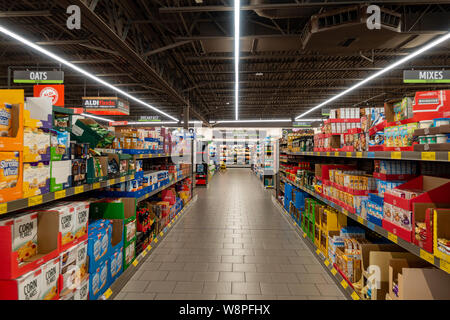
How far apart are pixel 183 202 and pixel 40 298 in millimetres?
5024

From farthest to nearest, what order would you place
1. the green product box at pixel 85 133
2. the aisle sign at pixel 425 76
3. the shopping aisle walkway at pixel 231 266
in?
the aisle sign at pixel 425 76, the shopping aisle walkway at pixel 231 266, the green product box at pixel 85 133

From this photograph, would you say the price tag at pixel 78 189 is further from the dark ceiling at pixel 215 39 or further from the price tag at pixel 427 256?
the dark ceiling at pixel 215 39

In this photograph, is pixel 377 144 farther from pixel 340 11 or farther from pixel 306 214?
pixel 340 11

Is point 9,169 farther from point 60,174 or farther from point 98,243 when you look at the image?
point 98,243

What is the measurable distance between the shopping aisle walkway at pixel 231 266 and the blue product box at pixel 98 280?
308 millimetres

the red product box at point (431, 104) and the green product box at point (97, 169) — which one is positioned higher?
the red product box at point (431, 104)

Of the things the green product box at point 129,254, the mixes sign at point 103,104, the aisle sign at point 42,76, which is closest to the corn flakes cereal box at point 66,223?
the green product box at point 129,254

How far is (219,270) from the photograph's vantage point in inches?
122

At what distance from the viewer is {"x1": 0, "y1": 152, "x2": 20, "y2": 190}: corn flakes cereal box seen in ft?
4.04

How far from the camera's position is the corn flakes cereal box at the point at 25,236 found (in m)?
1.43

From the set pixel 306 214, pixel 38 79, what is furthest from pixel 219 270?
pixel 38 79

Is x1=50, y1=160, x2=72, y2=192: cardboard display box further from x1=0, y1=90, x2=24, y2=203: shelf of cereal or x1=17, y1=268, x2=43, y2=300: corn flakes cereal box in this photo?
x1=17, y1=268, x2=43, y2=300: corn flakes cereal box

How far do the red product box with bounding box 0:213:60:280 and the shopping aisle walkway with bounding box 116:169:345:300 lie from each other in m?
1.21

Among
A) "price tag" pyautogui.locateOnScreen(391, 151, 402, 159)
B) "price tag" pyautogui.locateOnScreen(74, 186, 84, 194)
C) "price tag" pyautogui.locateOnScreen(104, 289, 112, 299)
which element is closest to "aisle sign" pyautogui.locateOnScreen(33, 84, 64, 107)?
"price tag" pyautogui.locateOnScreen(74, 186, 84, 194)
